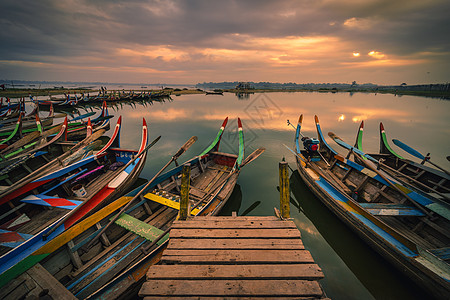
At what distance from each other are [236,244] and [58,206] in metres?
5.69

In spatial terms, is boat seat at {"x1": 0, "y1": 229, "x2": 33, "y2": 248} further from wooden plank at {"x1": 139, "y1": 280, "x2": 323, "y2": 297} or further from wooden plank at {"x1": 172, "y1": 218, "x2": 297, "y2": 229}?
wooden plank at {"x1": 139, "y1": 280, "x2": 323, "y2": 297}

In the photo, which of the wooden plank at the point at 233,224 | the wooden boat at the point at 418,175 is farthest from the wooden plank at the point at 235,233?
the wooden boat at the point at 418,175

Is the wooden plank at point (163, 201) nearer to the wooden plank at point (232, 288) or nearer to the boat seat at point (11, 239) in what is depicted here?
the boat seat at point (11, 239)

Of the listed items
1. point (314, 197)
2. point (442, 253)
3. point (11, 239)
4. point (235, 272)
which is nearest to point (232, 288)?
point (235, 272)

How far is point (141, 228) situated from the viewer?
464cm

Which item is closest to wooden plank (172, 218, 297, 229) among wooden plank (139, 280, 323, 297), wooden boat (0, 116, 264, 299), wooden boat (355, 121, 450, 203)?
wooden boat (0, 116, 264, 299)

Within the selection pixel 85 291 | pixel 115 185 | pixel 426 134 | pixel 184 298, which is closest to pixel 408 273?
pixel 184 298

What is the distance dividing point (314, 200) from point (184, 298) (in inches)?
320

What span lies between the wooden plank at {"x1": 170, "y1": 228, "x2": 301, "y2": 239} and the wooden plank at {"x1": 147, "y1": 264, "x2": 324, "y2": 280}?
605 mm

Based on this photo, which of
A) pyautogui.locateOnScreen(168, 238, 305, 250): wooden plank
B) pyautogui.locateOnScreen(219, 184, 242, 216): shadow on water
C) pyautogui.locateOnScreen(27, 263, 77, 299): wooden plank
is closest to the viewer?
pyautogui.locateOnScreen(27, 263, 77, 299): wooden plank

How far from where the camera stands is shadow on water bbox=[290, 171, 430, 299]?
15.1ft

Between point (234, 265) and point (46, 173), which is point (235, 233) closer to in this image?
point (234, 265)

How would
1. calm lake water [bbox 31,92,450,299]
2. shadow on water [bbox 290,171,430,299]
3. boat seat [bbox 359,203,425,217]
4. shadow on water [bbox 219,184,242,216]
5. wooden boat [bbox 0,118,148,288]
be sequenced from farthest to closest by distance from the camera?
shadow on water [bbox 219,184,242,216], boat seat [bbox 359,203,425,217], calm lake water [bbox 31,92,450,299], shadow on water [bbox 290,171,430,299], wooden boat [bbox 0,118,148,288]

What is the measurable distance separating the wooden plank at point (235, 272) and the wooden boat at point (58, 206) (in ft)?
9.86
